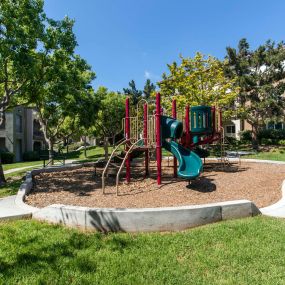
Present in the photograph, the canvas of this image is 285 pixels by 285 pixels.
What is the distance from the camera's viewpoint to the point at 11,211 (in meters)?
6.65

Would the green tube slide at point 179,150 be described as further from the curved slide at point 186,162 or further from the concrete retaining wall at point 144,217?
the concrete retaining wall at point 144,217

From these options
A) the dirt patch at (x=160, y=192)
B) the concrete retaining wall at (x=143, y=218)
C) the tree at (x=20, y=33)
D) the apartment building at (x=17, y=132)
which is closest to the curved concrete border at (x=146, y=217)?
the concrete retaining wall at (x=143, y=218)

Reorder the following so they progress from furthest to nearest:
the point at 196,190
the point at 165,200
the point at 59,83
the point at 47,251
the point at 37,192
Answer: the point at 59,83 < the point at 37,192 < the point at 196,190 < the point at 165,200 < the point at 47,251

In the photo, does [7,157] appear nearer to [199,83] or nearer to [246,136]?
[199,83]

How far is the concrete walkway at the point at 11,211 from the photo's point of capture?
6227mm

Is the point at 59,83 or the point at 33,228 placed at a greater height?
the point at 59,83

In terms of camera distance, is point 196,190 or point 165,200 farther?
point 196,190

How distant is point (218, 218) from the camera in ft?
18.5

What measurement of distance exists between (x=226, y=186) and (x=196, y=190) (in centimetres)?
131

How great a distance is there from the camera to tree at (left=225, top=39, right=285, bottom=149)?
84.1 ft

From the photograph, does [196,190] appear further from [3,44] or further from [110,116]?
[110,116]

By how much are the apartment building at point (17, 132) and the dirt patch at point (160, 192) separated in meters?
19.8

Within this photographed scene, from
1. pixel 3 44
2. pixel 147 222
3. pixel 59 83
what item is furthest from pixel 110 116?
pixel 147 222

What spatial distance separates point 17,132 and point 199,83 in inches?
868
